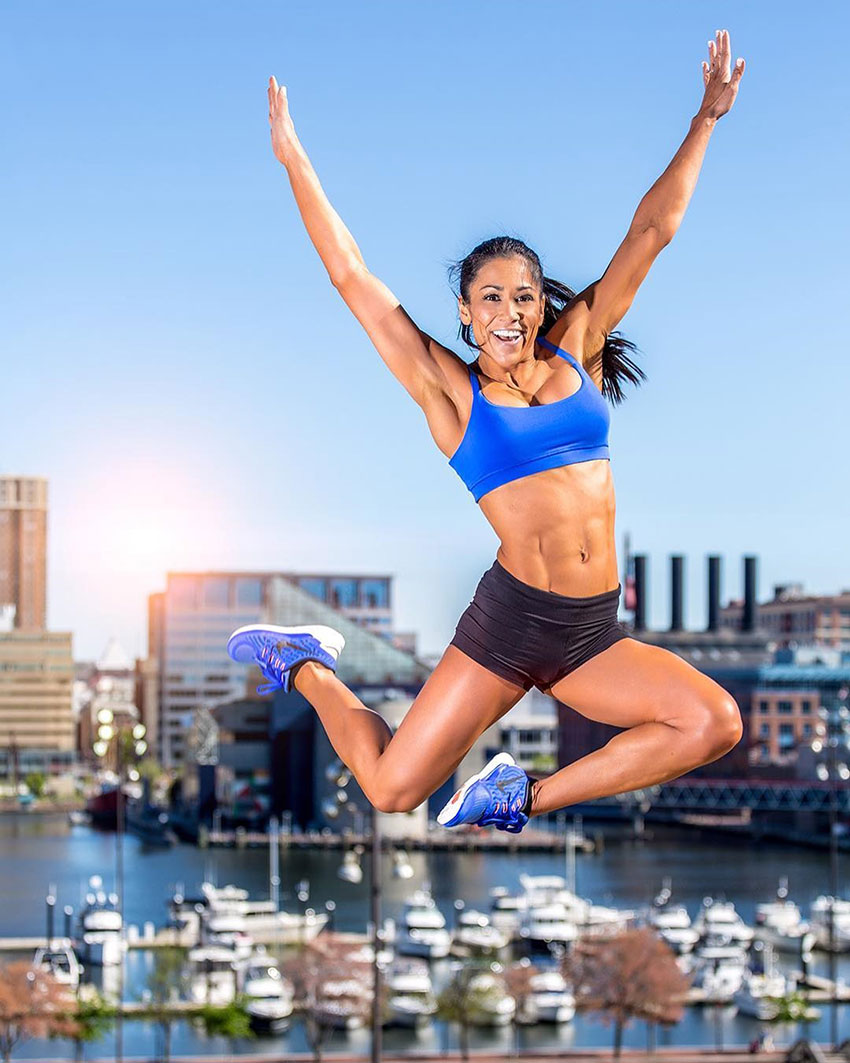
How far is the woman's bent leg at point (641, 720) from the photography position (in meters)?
2.64

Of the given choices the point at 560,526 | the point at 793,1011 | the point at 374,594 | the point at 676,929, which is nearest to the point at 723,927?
the point at 676,929

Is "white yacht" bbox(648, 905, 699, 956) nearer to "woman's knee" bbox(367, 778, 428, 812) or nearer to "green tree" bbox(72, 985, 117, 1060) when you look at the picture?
"green tree" bbox(72, 985, 117, 1060)

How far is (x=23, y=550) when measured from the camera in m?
100

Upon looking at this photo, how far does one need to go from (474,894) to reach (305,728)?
15899 millimetres

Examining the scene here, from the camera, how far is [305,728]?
1869 inches

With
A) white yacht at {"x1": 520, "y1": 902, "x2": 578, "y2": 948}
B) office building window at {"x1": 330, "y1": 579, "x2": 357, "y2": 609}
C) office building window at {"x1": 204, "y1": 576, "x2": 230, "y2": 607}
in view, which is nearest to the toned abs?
white yacht at {"x1": 520, "y1": 902, "x2": 578, "y2": 948}

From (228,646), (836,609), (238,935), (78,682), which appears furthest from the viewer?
(78,682)

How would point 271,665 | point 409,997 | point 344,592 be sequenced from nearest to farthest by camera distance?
1. point 271,665
2. point 409,997
3. point 344,592

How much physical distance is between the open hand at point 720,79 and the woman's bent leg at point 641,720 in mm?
832

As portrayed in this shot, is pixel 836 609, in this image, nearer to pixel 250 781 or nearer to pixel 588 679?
pixel 250 781

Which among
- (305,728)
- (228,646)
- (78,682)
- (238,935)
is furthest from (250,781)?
(78,682)

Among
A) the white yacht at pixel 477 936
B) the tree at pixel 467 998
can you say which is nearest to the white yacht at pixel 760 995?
the tree at pixel 467 998

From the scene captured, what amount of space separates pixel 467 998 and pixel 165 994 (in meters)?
3.12

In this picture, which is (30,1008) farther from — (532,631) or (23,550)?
(23,550)
